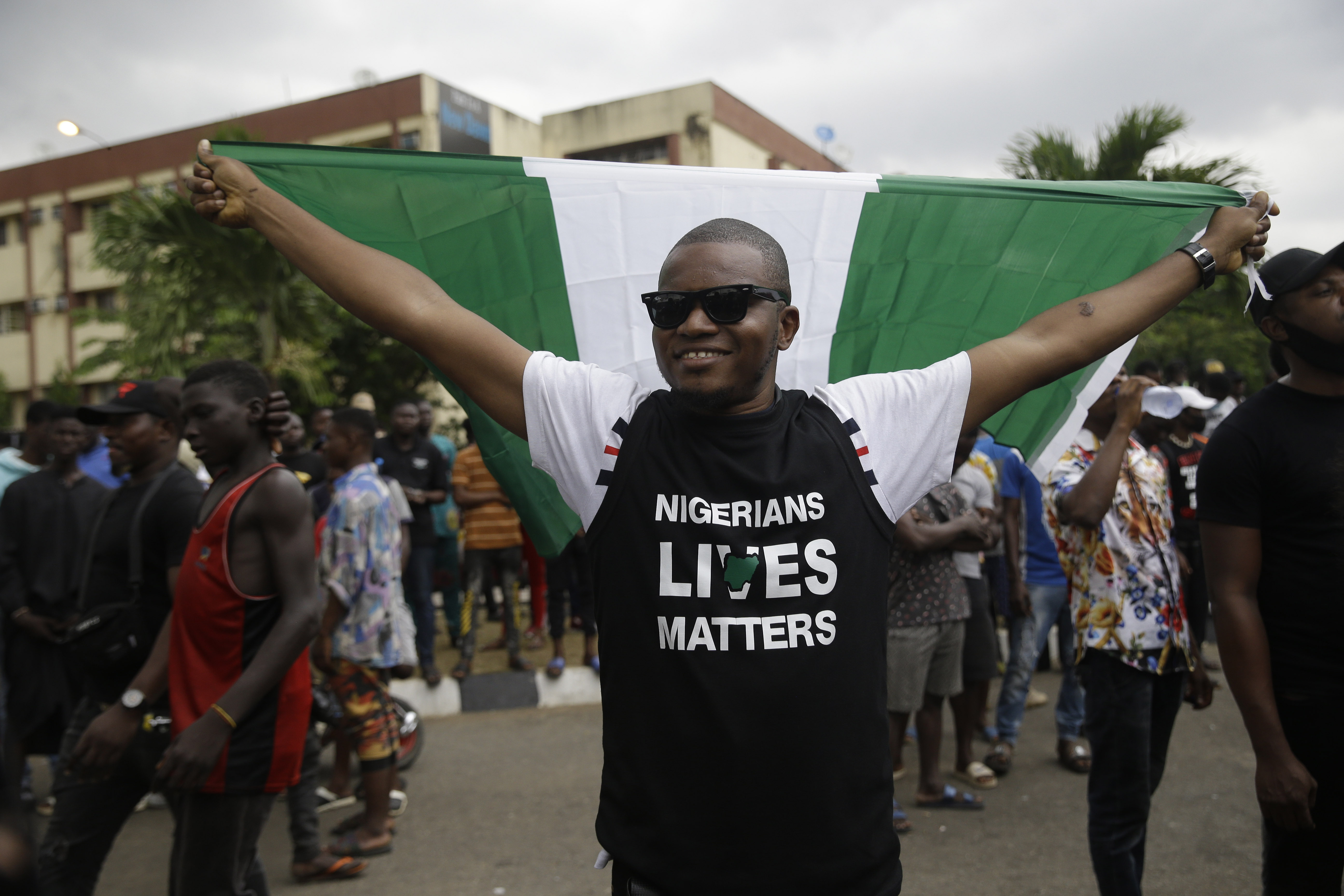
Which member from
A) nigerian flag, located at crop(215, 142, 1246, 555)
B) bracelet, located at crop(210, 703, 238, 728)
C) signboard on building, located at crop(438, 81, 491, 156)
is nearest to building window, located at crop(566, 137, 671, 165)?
signboard on building, located at crop(438, 81, 491, 156)

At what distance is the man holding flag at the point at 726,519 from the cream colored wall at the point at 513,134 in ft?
84.3

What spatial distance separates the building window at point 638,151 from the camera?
91.1ft

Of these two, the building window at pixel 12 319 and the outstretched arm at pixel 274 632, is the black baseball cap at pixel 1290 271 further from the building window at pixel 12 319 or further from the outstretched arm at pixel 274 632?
the building window at pixel 12 319

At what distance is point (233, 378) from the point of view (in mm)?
3322

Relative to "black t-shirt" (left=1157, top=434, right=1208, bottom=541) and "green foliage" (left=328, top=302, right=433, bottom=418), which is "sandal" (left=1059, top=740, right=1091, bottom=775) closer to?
"black t-shirt" (left=1157, top=434, right=1208, bottom=541)

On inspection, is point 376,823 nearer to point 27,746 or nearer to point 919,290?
point 27,746

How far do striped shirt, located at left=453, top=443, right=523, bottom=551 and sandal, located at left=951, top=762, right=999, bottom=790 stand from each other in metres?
4.11

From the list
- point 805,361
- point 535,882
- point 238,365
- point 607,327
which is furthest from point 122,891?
point 805,361

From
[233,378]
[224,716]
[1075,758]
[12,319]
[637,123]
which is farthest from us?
[12,319]

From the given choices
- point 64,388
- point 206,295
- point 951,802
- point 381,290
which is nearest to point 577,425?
point 381,290

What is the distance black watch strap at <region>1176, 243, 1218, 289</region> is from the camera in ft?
7.61

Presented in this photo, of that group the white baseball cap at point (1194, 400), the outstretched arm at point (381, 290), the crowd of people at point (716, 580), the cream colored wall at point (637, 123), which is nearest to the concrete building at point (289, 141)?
the cream colored wall at point (637, 123)

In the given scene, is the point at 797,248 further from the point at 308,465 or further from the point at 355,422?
the point at 308,465

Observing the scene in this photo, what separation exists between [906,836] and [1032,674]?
5.01ft
